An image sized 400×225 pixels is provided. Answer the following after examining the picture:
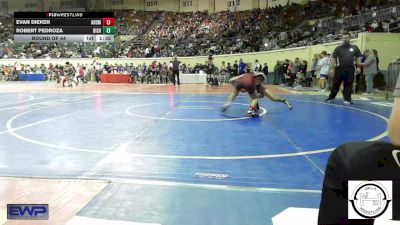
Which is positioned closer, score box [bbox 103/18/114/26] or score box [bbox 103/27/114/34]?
score box [bbox 103/18/114/26]

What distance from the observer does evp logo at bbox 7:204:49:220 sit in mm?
3117

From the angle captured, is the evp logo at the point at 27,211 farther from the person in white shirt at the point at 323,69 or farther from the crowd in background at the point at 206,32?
the crowd in background at the point at 206,32

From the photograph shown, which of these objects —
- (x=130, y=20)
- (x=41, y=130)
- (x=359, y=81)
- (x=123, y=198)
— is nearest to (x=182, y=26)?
(x=130, y=20)

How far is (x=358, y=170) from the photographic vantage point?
1219 mm

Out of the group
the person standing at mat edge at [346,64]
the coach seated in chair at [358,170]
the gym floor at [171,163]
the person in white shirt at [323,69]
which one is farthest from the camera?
the person in white shirt at [323,69]

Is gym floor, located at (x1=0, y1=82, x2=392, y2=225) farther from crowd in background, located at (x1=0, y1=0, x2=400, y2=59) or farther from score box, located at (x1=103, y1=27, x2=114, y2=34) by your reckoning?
crowd in background, located at (x1=0, y1=0, x2=400, y2=59)

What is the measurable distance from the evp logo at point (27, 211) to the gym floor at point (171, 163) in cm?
7

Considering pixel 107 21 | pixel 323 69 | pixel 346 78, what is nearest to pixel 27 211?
pixel 346 78

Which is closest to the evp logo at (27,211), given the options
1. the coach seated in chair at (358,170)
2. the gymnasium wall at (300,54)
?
the coach seated in chair at (358,170)

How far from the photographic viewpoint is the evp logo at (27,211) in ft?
10.2

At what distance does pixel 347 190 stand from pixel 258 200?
244 centimetres
